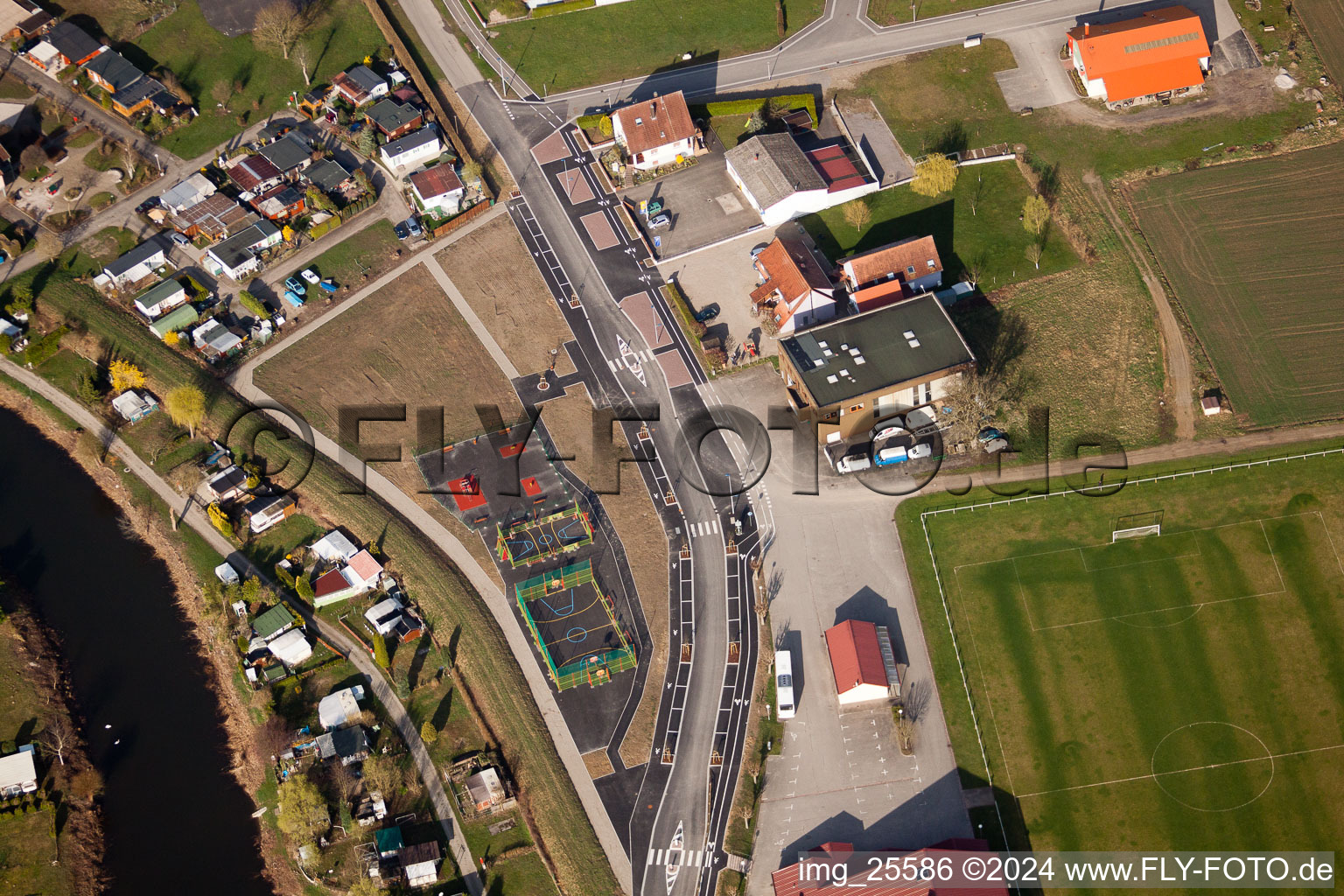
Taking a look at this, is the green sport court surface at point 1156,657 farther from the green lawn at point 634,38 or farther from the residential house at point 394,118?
the residential house at point 394,118

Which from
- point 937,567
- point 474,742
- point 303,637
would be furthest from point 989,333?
point 303,637

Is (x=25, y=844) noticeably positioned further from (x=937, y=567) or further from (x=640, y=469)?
(x=937, y=567)

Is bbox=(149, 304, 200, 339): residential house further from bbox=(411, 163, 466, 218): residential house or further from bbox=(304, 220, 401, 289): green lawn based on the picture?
bbox=(411, 163, 466, 218): residential house

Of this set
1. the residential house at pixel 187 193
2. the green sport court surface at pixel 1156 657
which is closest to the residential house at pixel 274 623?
the residential house at pixel 187 193

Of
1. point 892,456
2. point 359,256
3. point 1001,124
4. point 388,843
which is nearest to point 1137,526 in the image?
point 892,456

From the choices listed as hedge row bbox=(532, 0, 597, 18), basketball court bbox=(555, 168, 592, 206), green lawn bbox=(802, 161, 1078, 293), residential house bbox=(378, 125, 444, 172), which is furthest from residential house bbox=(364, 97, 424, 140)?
green lawn bbox=(802, 161, 1078, 293)

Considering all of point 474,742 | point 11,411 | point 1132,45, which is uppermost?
point 1132,45
